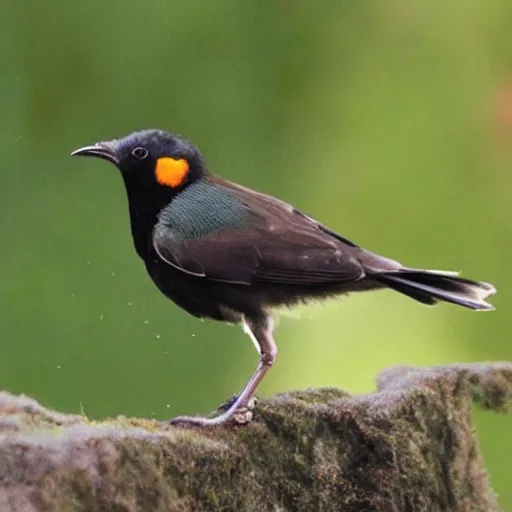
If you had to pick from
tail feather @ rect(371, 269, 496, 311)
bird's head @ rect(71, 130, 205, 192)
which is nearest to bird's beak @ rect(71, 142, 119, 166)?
bird's head @ rect(71, 130, 205, 192)

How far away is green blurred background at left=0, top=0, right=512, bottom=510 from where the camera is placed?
Answer: 1851 mm

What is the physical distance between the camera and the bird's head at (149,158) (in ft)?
4.35

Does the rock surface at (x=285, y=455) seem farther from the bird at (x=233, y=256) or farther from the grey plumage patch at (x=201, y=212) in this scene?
the grey plumage patch at (x=201, y=212)

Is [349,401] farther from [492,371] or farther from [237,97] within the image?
[237,97]

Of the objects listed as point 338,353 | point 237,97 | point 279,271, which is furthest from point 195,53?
point 279,271

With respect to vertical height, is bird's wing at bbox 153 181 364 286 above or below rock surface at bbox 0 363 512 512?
above

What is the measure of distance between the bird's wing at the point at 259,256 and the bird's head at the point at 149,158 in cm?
7

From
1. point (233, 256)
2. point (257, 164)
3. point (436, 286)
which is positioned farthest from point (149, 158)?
point (257, 164)

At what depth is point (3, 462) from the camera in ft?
2.93

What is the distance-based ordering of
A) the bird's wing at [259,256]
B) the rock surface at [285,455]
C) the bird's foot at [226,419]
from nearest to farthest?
the rock surface at [285,455] < the bird's foot at [226,419] < the bird's wing at [259,256]

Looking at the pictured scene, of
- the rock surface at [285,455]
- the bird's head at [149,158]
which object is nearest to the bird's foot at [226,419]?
the rock surface at [285,455]

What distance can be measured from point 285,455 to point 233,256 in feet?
0.97

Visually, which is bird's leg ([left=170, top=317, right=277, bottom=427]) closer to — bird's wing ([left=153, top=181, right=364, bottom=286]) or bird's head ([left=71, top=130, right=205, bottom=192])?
bird's wing ([left=153, top=181, right=364, bottom=286])

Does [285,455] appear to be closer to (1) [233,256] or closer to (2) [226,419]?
(2) [226,419]
